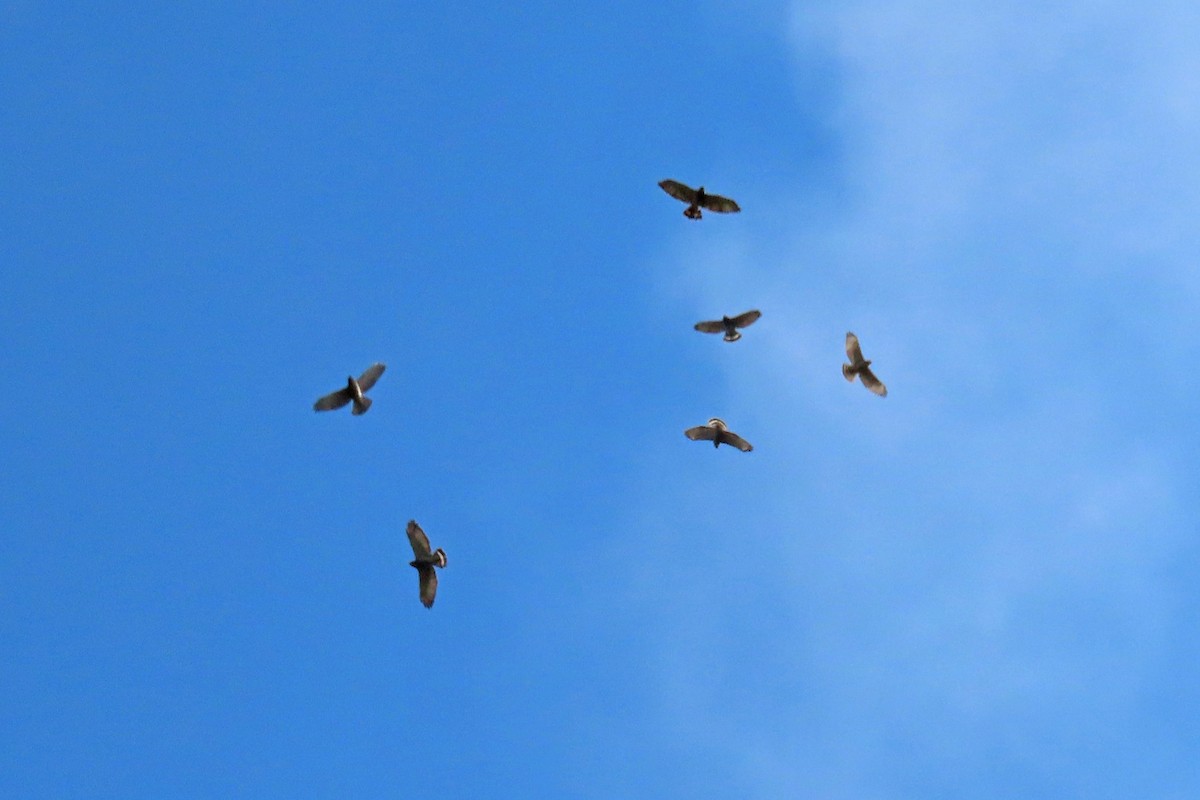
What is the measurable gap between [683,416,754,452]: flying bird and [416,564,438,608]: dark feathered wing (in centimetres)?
814

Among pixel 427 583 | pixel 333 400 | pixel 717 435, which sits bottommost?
pixel 427 583

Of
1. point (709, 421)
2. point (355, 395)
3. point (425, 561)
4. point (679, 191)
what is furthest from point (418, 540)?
point (679, 191)

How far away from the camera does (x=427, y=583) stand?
110ft

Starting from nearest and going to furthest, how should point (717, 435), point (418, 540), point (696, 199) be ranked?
1. point (418, 540)
2. point (696, 199)
3. point (717, 435)

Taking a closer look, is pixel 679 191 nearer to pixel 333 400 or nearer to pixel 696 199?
pixel 696 199

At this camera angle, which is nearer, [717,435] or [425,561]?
[425,561]

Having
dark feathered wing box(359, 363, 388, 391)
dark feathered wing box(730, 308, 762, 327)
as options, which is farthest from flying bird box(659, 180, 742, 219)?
dark feathered wing box(359, 363, 388, 391)

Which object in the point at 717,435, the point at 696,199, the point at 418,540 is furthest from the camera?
the point at 717,435

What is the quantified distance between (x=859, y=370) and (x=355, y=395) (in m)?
13.3

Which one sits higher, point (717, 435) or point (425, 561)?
point (717, 435)

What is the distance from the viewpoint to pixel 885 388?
36875mm

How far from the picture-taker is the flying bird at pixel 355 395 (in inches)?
1325

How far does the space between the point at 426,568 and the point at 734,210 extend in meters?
12.2

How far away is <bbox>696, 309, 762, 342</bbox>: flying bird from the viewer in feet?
119
